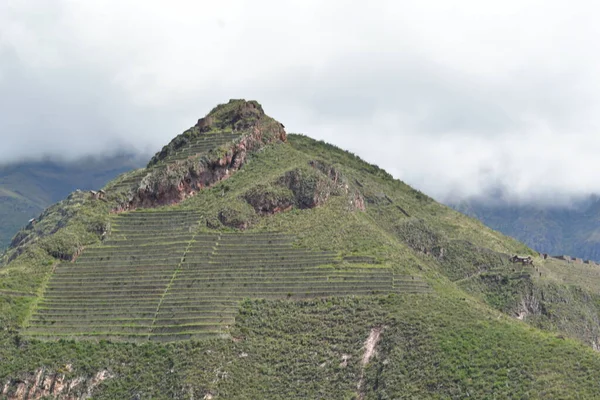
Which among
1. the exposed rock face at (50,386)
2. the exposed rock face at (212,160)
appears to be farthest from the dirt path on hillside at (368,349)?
the exposed rock face at (212,160)

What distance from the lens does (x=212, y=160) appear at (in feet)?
374

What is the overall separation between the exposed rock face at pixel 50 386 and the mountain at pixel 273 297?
0.15 metres

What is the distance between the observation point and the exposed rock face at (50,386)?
7838 centimetres

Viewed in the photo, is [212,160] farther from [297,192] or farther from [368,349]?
[368,349]

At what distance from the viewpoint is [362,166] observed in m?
146

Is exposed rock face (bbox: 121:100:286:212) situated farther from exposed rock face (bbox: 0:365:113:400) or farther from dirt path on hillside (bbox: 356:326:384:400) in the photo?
Result: dirt path on hillside (bbox: 356:326:384:400)

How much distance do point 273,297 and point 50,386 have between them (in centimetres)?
2529

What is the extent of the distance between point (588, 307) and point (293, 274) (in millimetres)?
45258

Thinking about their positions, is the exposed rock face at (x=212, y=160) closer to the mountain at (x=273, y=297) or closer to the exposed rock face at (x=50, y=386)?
the mountain at (x=273, y=297)

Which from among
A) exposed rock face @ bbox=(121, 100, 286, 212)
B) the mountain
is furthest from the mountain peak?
the mountain

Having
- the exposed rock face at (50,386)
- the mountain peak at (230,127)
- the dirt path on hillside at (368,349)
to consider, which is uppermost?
the mountain peak at (230,127)

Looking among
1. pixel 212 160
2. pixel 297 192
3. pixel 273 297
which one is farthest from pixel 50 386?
pixel 212 160

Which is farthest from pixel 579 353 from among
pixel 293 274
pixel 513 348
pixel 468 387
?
pixel 293 274

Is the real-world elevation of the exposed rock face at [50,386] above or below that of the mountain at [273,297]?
below
